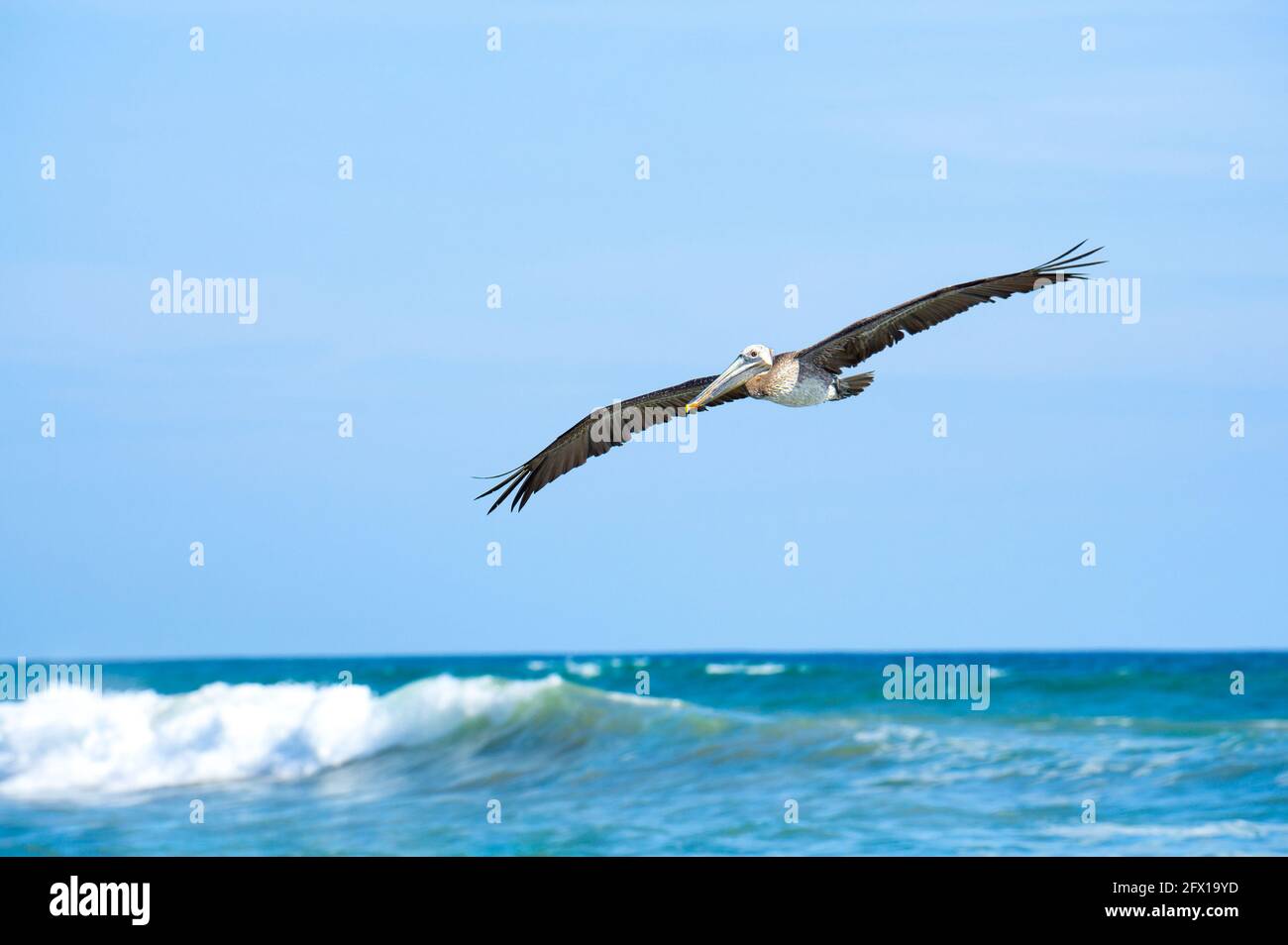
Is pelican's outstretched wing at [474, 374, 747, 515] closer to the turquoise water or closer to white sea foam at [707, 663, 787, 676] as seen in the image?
the turquoise water

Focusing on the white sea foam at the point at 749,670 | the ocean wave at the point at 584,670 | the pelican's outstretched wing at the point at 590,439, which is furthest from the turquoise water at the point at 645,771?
the ocean wave at the point at 584,670

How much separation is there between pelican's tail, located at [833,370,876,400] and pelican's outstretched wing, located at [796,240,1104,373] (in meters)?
0.08

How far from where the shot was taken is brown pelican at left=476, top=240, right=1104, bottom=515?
9406 mm

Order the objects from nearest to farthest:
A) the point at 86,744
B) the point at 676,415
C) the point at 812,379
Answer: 1. the point at 812,379
2. the point at 676,415
3. the point at 86,744

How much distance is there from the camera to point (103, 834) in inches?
715

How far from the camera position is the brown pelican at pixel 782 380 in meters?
9.41

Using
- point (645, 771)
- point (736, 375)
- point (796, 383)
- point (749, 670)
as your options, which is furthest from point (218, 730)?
point (796, 383)

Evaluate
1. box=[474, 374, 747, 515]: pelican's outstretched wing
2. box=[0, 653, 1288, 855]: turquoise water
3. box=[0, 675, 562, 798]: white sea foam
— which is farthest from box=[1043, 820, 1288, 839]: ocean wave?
box=[0, 675, 562, 798]: white sea foam

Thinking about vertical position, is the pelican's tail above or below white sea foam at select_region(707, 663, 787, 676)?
above

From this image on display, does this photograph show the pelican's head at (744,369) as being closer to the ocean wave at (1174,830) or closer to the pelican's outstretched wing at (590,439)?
the pelican's outstretched wing at (590,439)

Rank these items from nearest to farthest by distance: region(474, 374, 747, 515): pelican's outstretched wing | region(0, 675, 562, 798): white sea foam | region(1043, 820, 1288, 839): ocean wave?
region(474, 374, 747, 515): pelican's outstretched wing
region(1043, 820, 1288, 839): ocean wave
region(0, 675, 562, 798): white sea foam
